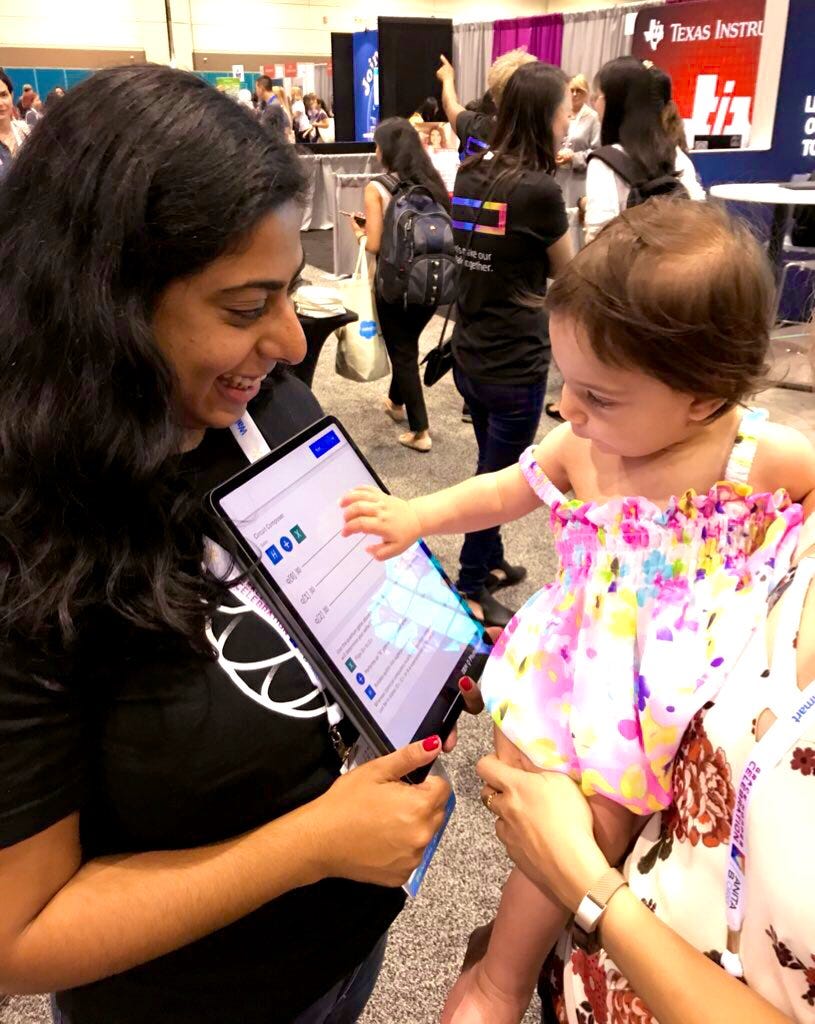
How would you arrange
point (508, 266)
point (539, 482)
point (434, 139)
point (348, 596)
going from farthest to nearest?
1. point (434, 139)
2. point (508, 266)
3. point (539, 482)
4. point (348, 596)

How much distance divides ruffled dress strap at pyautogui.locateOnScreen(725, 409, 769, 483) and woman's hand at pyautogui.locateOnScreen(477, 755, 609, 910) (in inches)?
17.7

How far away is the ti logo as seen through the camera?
835 centimetres

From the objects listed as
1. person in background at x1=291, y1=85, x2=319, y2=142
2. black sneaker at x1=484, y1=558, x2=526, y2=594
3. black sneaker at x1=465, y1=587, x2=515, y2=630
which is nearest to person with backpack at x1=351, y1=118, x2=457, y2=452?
black sneaker at x1=484, y1=558, x2=526, y2=594

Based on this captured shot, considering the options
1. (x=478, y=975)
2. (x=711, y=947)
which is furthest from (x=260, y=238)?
(x=478, y=975)

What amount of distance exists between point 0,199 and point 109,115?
139 millimetres

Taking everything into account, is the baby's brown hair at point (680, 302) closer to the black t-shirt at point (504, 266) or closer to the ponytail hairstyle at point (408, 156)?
the black t-shirt at point (504, 266)

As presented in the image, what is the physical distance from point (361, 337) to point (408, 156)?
94 cm

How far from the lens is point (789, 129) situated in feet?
22.6

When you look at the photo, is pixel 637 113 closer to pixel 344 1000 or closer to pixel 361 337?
pixel 361 337

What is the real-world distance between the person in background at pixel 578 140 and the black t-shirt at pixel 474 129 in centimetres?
422

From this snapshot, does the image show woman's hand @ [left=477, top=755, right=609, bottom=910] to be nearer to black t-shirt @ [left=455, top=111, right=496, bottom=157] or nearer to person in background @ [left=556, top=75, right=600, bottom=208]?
black t-shirt @ [left=455, top=111, right=496, bottom=157]

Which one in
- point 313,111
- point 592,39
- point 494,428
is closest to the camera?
point 494,428

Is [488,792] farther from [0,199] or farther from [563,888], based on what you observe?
[0,199]

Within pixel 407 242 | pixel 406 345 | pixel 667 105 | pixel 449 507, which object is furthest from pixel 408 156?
pixel 449 507
